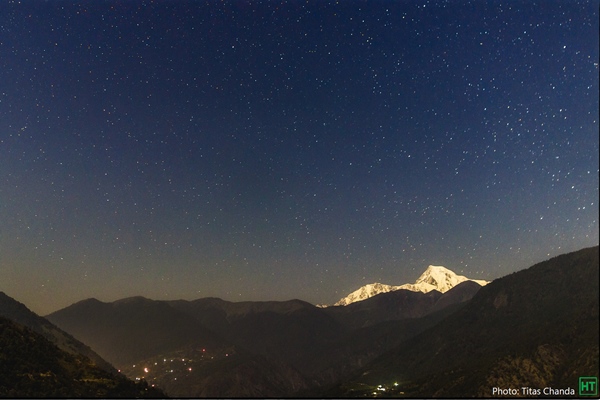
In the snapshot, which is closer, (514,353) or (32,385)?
(32,385)

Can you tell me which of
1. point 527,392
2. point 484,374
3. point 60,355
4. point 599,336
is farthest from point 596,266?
point 484,374

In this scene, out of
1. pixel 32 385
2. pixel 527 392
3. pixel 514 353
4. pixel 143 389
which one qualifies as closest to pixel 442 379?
pixel 514 353

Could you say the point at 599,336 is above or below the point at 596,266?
below

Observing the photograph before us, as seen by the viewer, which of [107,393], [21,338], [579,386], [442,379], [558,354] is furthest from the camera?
[442,379]

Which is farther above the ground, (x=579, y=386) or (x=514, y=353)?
(x=579, y=386)

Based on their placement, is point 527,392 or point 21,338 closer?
point 527,392

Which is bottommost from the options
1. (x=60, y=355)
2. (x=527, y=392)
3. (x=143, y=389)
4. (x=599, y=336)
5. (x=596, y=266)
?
(x=143, y=389)

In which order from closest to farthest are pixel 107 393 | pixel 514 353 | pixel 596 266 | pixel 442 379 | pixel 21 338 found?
Result: pixel 596 266 → pixel 107 393 → pixel 21 338 → pixel 514 353 → pixel 442 379

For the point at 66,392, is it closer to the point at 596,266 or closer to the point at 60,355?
the point at 60,355

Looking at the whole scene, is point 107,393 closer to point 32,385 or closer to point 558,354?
point 32,385
